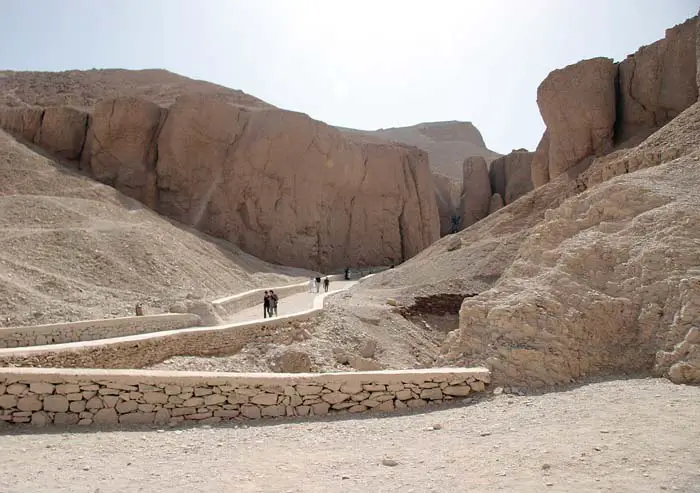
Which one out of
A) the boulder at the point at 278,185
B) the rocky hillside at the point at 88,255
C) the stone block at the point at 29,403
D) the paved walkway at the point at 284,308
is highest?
the boulder at the point at 278,185

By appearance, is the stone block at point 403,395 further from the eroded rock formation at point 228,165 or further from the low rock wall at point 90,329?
the eroded rock formation at point 228,165

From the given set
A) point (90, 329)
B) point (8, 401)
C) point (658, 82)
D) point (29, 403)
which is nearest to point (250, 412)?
point (29, 403)

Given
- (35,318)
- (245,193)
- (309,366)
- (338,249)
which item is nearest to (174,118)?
(245,193)

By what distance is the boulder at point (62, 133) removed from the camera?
33.3 metres

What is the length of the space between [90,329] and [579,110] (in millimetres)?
20000

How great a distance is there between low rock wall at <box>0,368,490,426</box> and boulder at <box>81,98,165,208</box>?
27435mm

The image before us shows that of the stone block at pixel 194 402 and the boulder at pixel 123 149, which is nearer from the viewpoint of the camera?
the stone block at pixel 194 402

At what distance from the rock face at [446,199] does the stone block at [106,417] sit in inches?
2004

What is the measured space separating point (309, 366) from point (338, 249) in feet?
82.5

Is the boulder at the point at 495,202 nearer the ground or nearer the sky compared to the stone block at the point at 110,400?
nearer the sky

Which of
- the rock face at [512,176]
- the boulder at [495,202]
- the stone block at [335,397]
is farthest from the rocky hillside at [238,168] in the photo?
the stone block at [335,397]

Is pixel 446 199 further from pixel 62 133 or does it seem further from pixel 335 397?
pixel 335 397

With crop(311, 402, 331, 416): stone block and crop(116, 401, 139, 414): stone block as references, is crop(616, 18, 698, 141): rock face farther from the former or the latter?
crop(116, 401, 139, 414): stone block

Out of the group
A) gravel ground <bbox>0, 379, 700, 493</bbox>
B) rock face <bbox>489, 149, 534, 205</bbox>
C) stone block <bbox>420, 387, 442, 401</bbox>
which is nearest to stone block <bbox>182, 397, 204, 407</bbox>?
gravel ground <bbox>0, 379, 700, 493</bbox>
